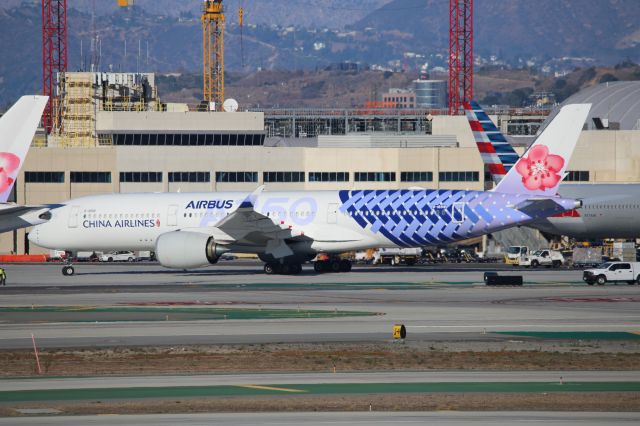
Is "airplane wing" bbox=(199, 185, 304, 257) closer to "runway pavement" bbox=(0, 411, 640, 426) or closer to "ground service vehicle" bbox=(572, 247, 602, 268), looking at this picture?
"ground service vehicle" bbox=(572, 247, 602, 268)

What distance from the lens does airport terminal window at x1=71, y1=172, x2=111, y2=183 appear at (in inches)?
3996

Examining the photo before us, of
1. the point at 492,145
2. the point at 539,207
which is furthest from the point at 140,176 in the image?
the point at 539,207

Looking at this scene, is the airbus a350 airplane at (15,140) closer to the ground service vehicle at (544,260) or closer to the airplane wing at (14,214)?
the airplane wing at (14,214)

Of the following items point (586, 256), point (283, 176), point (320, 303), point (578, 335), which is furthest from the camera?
point (283, 176)

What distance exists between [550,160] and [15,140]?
34103 millimetres

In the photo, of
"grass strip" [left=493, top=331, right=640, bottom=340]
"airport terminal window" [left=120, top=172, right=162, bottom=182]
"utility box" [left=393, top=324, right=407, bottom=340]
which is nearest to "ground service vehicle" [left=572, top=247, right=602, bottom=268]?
"airport terminal window" [left=120, top=172, right=162, bottom=182]

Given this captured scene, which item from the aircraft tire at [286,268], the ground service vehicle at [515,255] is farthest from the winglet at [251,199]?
the ground service vehicle at [515,255]

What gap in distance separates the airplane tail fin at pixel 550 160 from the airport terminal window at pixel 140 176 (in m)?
47.1

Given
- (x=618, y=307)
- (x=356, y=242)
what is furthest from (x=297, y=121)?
(x=618, y=307)

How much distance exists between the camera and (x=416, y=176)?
104 metres

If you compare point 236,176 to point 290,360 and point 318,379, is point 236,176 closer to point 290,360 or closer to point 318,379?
point 290,360

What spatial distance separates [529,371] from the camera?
28.6 meters

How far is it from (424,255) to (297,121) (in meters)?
101

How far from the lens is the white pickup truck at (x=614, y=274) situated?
5638cm
